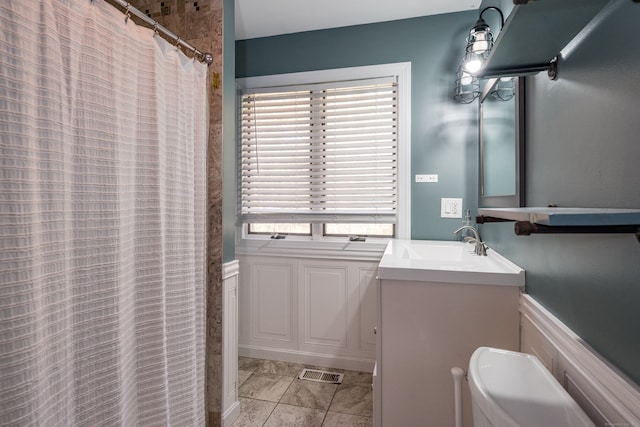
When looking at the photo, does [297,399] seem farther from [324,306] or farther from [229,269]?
[229,269]

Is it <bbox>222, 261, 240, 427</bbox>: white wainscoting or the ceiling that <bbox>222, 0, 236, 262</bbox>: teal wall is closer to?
<bbox>222, 261, 240, 427</bbox>: white wainscoting

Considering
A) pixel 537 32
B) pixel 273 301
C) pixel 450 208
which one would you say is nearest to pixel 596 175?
pixel 537 32

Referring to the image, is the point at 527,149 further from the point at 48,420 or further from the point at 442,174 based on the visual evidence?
the point at 48,420

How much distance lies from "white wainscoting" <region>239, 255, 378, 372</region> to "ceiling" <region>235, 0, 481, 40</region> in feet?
5.85

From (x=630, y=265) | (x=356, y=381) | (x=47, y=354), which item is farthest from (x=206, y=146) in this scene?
(x=356, y=381)

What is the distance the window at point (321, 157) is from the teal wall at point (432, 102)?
161 mm

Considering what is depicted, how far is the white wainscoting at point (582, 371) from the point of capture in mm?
631

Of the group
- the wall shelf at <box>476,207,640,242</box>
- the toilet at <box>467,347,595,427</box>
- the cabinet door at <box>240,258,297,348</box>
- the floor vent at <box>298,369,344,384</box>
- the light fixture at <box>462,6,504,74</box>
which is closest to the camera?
the wall shelf at <box>476,207,640,242</box>

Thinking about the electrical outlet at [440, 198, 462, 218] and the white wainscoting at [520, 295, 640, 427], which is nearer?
the white wainscoting at [520, 295, 640, 427]

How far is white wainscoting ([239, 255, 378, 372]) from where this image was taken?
2.28m

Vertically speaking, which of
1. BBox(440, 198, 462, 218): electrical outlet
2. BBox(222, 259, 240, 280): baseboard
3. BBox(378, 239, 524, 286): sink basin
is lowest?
BBox(222, 259, 240, 280): baseboard

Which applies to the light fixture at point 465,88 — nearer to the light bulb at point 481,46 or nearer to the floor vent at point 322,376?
the light bulb at point 481,46

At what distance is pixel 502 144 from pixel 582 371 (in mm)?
1110

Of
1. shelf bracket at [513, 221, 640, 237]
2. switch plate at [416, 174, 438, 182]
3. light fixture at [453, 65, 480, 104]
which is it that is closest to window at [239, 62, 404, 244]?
switch plate at [416, 174, 438, 182]
